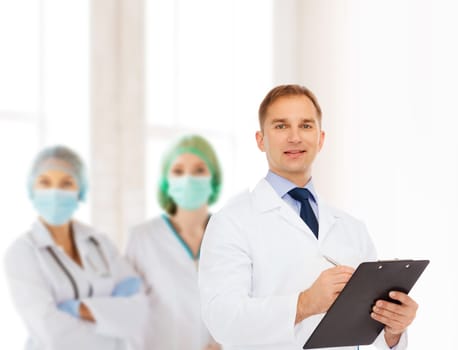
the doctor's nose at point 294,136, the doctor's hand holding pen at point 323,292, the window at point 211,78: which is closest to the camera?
the doctor's hand holding pen at point 323,292

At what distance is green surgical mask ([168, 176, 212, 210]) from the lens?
308 cm

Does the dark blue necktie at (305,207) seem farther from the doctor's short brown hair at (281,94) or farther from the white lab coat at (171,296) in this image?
the white lab coat at (171,296)

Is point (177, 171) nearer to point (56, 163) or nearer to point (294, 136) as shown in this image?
point (56, 163)

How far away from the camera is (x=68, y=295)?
2.72 m

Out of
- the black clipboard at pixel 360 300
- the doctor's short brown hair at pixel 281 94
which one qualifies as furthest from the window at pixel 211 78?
the black clipboard at pixel 360 300

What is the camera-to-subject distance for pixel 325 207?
1804 mm

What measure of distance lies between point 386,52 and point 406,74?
7.4 inches

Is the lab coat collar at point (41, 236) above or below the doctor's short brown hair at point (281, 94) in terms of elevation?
below

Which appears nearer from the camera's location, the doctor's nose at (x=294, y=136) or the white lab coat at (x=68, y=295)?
the doctor's nose at (x=294, y=136)

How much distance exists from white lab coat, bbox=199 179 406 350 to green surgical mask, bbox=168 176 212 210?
1327 millimetres

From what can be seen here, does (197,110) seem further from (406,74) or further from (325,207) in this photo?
(325,207)

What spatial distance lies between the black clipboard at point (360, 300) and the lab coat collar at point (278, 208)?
191 millimetres

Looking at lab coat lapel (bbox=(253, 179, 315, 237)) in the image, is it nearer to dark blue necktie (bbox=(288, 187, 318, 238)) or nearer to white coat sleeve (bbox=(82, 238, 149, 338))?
dark blue necktie (bbox=(288, 187, 318, 238))

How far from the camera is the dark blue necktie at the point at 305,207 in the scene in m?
1.73
